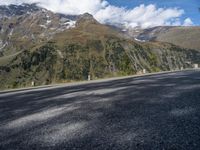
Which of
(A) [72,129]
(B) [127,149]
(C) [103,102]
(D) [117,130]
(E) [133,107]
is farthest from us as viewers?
(C) [103,102]

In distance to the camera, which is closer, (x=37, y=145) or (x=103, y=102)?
(x=37, y=145)

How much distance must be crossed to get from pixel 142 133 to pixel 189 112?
228cm

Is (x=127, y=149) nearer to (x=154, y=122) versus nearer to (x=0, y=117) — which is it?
(x=154, y=122)

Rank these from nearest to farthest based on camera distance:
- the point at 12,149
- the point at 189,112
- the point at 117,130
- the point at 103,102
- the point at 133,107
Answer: the point at 12,149, the point at 117,130, the point at 189,112, the point at 133,107, the point at 103,102

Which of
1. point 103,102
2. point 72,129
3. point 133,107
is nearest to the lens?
point 72,129

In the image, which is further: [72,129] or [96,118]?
[96,118]

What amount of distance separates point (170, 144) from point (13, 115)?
21.1 ft

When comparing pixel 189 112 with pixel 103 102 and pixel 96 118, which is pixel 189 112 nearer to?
pixel 96 118

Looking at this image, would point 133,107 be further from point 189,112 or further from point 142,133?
point 142,133

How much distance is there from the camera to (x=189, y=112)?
819 centimetres

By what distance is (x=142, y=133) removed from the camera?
257 inches

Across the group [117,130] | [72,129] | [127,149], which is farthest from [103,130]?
[127,149]

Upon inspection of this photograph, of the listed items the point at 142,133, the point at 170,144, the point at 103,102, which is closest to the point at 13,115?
the point at 103,102

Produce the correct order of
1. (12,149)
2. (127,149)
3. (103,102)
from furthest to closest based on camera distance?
(103,102) → (12,149) → (127,149)
